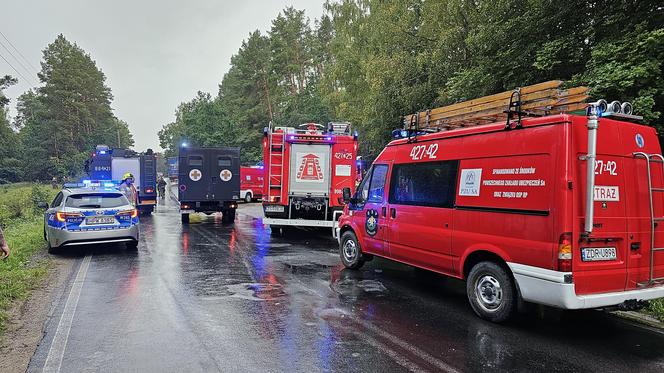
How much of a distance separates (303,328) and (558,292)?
283 centimetres

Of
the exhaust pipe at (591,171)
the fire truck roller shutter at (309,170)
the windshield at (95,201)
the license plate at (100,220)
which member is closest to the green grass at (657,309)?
the exhaust pipe at (591,171)

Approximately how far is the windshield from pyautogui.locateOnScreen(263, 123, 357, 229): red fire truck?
4.05 metres

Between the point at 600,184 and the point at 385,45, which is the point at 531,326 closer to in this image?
the point at 600,184

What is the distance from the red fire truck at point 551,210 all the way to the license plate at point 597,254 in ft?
0.04

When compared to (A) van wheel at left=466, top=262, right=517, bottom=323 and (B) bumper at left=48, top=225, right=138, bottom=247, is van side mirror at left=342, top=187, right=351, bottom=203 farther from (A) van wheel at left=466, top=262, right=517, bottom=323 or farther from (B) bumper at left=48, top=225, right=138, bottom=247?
(B) bumper at left=48, top=225, right=138, bottom=247

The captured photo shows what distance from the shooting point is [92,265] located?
9039 millimetres

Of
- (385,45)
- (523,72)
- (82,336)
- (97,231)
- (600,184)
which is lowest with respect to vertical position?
(82,336)

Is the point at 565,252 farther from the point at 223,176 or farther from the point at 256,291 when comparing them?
the point at 223,176

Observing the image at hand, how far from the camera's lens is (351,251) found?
8.78 meters

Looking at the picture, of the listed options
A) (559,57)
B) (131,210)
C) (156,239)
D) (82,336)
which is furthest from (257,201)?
(82,336)

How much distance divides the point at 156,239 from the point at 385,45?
48.0 ft

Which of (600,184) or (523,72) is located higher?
(523,72)

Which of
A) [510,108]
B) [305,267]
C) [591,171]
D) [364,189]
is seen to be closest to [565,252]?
[591,171]

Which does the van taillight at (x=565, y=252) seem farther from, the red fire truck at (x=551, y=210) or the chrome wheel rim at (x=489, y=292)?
the chrome wheel rim at (x=489, y=292)
